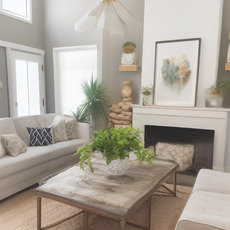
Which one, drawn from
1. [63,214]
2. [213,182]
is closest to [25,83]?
[63,214]

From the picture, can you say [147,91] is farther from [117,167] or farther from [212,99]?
[117,167]

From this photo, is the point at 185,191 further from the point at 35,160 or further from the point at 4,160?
the point at 4,160

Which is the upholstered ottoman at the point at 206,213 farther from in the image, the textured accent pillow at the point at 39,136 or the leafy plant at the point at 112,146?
the textured accent pillow at the point at 39,136

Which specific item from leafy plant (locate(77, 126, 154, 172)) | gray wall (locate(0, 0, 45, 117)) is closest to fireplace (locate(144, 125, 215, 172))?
leafy plant (locate(77, 126, 154, 172))

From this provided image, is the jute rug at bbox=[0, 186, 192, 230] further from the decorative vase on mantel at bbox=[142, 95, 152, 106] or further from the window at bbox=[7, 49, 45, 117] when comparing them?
the window at bbox=[7, 49, 45, 117]

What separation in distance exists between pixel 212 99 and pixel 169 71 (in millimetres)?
805

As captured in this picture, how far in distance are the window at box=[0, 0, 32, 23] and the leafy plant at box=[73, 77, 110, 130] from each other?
191cm

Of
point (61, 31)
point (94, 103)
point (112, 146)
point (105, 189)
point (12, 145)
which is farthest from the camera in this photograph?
point (61, 31)

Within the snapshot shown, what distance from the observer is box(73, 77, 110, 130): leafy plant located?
14.1 feet

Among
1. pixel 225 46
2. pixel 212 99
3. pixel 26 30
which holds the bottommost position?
pixel 212 99

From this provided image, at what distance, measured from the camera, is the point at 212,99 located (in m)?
3.39

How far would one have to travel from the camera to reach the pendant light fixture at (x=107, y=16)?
2.24 m

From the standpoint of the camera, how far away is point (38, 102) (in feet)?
16.9

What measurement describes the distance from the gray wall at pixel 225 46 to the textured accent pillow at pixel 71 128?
251cm
